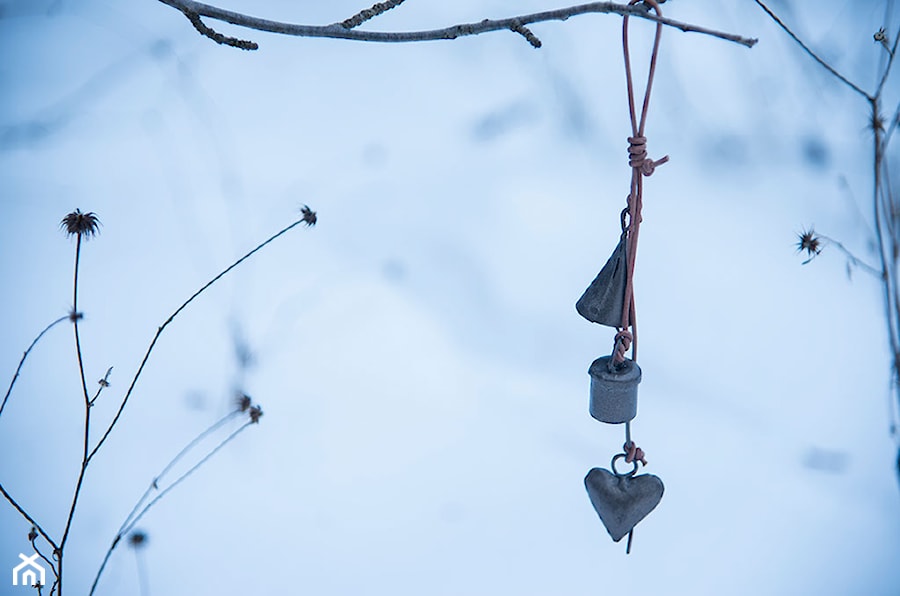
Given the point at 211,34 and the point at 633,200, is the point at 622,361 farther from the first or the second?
the point at 211,34

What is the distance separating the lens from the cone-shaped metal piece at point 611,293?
2.20 feet

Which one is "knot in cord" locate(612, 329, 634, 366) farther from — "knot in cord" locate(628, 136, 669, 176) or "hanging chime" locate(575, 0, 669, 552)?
"knot in cord" locate(628, 136, 669, 176)

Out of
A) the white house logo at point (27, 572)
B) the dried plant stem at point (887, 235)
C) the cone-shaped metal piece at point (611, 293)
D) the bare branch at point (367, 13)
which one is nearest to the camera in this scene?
the bare branch at point (367, 13)

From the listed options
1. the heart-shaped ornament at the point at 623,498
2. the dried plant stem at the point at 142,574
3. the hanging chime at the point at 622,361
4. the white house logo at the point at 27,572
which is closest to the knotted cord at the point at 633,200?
the hanging chime at the point at 622,361

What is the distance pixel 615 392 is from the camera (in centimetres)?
70

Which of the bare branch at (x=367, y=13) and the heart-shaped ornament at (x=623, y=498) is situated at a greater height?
the bare branch at (x=367, y=13)

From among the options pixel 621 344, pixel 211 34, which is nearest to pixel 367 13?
pixel 211 34

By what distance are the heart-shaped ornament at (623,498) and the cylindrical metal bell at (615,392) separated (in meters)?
0.08

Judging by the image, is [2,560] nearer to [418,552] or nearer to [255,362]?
[255,362]

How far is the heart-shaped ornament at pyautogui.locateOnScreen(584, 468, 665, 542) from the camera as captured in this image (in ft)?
2.40

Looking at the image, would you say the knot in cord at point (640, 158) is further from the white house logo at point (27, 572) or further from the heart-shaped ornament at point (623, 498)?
the white house logo at point (27, 572)

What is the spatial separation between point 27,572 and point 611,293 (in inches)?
41.8

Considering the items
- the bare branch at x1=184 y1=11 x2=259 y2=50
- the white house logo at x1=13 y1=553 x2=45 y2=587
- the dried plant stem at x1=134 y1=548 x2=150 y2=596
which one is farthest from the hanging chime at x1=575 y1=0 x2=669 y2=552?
the white house logo at x1=13 y1=553 x2=45 y2=587

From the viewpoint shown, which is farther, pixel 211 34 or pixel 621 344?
pixel 621 344
